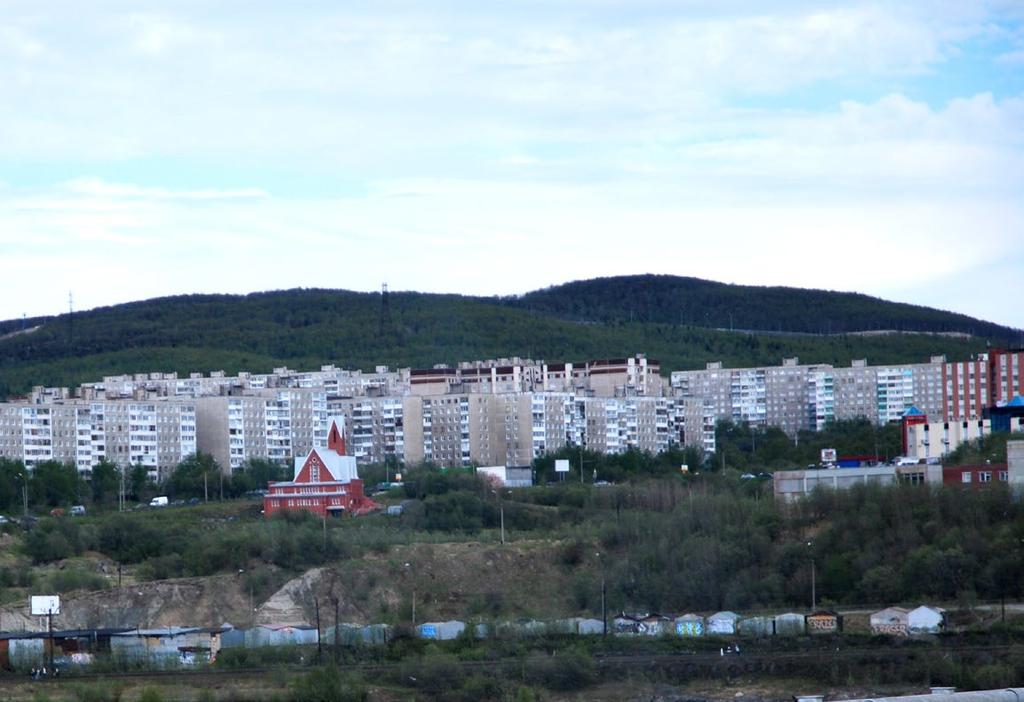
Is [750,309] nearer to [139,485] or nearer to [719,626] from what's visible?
[139,485]

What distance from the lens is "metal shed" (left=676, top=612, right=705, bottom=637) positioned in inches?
1586

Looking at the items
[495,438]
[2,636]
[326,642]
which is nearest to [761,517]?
[326,642]

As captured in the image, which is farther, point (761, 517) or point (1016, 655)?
point (761, 517)

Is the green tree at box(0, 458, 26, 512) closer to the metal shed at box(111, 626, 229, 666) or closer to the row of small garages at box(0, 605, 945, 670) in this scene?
the row of small garages at box(0, 605, 945, 670)

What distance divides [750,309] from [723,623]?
86781mm

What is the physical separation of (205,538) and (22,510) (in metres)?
13.4

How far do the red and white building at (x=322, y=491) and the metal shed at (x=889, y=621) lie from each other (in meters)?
24.3

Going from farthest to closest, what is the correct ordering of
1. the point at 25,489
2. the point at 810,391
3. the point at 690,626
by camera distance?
1. the point at 810,391
2. the point at 25,489
3. the point at 690,626

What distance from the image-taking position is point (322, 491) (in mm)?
62375

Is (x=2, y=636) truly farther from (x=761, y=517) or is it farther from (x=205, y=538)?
(x=761, y=517)

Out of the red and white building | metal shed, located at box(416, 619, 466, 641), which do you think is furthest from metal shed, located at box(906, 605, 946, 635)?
the red and white building

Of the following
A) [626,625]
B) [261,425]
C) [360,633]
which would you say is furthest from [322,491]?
[626,625]

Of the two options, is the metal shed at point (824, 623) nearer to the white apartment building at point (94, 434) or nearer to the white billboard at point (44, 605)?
the white billboard at point (44, 605)

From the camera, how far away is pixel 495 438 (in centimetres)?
8331
